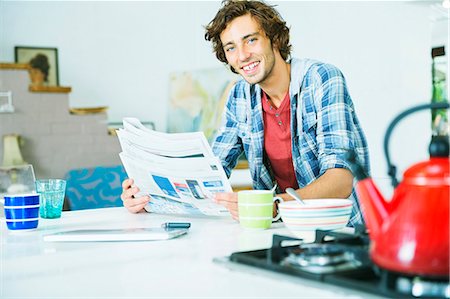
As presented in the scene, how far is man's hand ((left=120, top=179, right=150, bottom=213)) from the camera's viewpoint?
1979 mm

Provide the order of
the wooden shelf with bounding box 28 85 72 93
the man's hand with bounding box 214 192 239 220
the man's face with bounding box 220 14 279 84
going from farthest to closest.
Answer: the wooden shelf with bounding box 28 85 72 93
the man's face with bounding box 220 14 279 84
the man's hand with bounding box 214 192 239 220

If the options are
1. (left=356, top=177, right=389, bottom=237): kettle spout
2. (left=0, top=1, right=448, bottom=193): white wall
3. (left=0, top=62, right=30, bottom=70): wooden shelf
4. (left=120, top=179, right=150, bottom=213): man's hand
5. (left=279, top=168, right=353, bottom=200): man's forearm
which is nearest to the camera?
(left=356, top=177, right=389, bottom=237): kettle spout

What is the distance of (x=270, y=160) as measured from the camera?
92.2 inches

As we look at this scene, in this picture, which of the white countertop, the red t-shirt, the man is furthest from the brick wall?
the white countertop

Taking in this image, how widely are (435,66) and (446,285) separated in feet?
14.6

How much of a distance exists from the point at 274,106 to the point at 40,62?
3.66 meters

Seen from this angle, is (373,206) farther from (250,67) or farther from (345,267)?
(250,67)

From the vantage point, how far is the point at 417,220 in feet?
2.75

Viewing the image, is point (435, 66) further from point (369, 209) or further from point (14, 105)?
point (369, 209)

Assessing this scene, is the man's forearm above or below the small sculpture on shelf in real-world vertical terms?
below

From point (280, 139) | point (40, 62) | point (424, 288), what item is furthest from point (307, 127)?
point (40, 62)

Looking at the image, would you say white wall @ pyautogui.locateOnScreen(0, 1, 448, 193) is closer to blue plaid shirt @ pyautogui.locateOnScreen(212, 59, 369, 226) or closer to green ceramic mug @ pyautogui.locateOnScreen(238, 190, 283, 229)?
blue plaid shirt @ pyautogui.locateOnScreen(212, 59, 369, 226)

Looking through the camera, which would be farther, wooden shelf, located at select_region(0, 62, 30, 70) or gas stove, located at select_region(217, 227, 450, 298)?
wooden shelf, located at select_region(0, 62, 30, 70)

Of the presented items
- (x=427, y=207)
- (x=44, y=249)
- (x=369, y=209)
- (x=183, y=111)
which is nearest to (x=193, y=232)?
A: (x=44, y=249)
